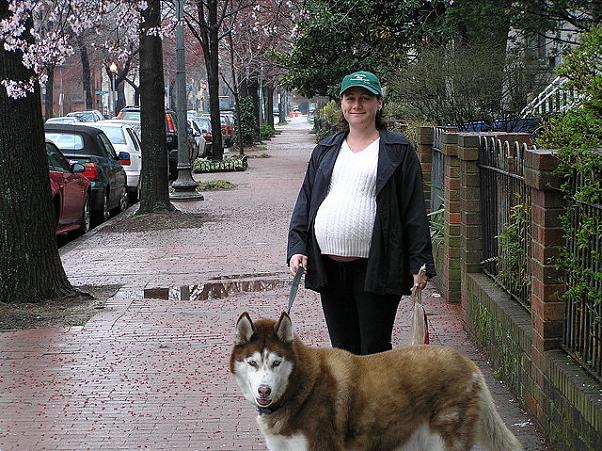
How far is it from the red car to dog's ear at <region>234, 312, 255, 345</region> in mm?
10669

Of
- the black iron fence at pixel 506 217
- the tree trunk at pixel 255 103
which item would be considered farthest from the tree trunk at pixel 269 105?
the black iron fence at pixel 506 217

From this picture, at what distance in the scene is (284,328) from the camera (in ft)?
14.2

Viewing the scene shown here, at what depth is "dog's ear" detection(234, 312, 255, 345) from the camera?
432 cm

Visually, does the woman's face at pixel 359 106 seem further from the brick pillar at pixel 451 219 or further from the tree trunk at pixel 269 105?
the tree trunk at pixel 269 105

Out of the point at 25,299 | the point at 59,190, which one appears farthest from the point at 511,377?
the point at 59,190

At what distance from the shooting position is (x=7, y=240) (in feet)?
32.7

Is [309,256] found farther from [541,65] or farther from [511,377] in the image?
[541,65]

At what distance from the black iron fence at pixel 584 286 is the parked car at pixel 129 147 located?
17857 mm

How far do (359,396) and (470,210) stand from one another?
14.7 ft

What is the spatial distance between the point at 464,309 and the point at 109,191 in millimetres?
11581

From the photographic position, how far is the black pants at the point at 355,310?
5.25m

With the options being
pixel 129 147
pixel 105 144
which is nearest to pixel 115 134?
pixel 129 147

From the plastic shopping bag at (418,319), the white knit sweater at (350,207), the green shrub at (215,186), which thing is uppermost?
the white knit sweater at (350,207)

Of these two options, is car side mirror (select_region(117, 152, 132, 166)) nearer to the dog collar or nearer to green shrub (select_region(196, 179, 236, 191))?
green shrub (select_region(196, 179, 236, 191))
